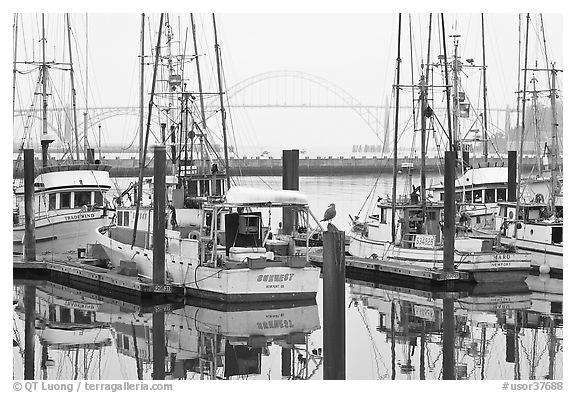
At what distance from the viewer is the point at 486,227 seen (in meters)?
36.2

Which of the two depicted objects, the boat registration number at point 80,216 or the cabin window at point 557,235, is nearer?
the cabin window at point 557,235

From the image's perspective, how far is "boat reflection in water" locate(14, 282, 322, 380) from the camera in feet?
67.7

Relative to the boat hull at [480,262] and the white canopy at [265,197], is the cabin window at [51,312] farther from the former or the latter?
the boat hull at [480,262]

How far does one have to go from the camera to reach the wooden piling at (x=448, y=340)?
811 inches

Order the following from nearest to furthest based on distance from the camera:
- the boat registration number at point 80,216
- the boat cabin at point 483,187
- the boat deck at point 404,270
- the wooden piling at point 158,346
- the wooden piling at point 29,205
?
1. the wooden piling at point 158,346
2. the boat deck at point 404,270
3. the wooden piling at point 29,205
4. the boat registration number at point 80,216
5. the boat cabin at point 483,187

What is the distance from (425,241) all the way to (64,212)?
11177 millimetres

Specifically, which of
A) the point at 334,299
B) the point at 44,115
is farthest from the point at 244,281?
the point at 44,115

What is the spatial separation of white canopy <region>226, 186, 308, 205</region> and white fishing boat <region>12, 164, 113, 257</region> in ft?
35.7

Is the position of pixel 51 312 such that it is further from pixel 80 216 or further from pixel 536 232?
pixel 536 232

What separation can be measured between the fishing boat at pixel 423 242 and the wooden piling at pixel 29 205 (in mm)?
9123

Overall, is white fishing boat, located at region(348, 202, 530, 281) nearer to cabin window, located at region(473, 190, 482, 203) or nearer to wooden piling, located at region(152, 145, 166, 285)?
cabin window, located at region(473, 190, 482, 203)

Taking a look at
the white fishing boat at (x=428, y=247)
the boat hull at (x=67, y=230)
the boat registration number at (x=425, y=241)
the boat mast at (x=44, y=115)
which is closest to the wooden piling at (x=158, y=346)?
the white fishing boat at (x=428, y=247)

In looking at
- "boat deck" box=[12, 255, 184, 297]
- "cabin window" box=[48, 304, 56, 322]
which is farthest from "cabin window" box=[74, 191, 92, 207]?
"cabin window" box=[48, 304, 56, 322]

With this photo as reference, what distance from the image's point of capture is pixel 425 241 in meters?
31.6
